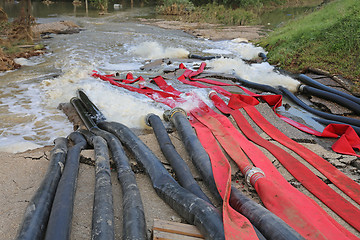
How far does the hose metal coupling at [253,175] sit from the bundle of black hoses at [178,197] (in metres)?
0.65

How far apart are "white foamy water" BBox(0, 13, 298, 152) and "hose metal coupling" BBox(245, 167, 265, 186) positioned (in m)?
1.89

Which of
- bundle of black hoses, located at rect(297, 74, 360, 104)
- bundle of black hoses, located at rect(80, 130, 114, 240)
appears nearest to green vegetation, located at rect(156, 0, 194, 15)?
bundle of black hoses, located at rect(297, 74, 360, 104)

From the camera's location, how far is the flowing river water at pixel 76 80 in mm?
3807

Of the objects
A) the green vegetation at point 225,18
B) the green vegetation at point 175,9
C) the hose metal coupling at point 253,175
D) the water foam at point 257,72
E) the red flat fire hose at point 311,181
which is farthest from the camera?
the green vegetation at point 175,9

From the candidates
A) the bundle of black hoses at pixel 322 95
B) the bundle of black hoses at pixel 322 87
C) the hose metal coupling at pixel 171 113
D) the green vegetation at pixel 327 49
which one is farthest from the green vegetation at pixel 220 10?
the hose metal coupling at pixel 171 113

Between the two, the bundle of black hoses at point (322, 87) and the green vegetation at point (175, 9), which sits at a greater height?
the green vegetation at point (175, 9)

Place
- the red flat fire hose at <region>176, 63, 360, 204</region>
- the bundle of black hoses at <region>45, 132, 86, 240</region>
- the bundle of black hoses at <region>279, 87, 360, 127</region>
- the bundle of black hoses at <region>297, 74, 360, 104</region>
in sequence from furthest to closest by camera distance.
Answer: the bundle of black hoses at <region>297, 74, 360, 104</region>
the bundle of black hoses at <region>279, 87, 360, 127</region>
the red flat fire hose at <region>176, 63, 360, 204</region>
the bundle of black hoses at <region>45, 132, 86, 240</region>

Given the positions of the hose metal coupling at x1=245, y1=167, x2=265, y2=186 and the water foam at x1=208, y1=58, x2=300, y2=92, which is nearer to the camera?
the hose metal coupling at x1=245, y1=167, x2=265, y2=186

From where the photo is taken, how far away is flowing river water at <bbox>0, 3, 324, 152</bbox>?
12.5 ft

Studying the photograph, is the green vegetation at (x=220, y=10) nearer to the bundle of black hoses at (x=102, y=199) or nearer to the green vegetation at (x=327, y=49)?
the green vegetation at (x=327, y=49)

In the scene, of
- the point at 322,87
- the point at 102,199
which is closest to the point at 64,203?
the point at 102,199

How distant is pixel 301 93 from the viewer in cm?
541

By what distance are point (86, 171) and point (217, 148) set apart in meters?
1.41

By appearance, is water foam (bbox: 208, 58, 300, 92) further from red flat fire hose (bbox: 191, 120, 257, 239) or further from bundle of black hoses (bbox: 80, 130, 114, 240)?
bundle of black hoses (bbox: 80, 130, 114, 240)
